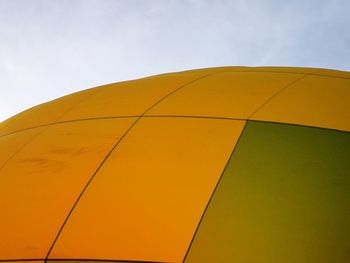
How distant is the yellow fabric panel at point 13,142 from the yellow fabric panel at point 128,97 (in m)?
0.99

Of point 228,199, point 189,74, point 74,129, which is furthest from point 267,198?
point 189,74

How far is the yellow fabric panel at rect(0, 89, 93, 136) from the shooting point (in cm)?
1131

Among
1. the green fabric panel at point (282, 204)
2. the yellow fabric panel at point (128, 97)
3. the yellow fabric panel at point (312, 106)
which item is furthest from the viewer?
the yellow fabric panel at point (128, 97)

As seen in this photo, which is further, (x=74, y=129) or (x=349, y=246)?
(x=74, y=129)

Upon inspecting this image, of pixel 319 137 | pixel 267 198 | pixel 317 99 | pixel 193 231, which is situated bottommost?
pixel 193 231

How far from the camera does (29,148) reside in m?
9.45

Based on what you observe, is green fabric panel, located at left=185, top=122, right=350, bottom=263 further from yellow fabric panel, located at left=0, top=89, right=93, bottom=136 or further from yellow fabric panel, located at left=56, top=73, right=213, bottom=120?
yellow fabric panel, located at left=0, top=89, right=93, bottom=136

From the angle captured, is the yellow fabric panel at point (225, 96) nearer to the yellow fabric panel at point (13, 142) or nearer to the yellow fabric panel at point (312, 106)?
the yellow fabric panel at point (312, 106)

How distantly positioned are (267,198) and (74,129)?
17.5ft

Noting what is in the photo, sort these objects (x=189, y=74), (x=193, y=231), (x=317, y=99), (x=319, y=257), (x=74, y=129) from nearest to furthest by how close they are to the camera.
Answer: (x=319, y=257), (x=193, y=231), (x=317, y=99), (x=74, y=129), (x=189, y=74)

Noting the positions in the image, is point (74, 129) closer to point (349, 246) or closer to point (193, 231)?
point (193, 231)

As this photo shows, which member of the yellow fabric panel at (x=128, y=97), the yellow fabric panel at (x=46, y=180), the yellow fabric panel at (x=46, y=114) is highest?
the yellow fabric panel at (x=128, y=97)

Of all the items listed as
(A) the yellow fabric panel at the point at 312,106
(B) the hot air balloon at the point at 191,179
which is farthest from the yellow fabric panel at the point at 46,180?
(A) the yellow fabric panel at the point at 312,106

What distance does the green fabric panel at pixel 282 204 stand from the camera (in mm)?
5605
